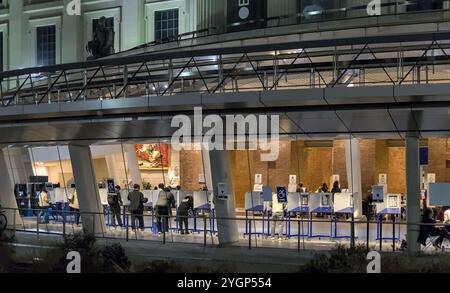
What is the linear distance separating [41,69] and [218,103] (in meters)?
7.75

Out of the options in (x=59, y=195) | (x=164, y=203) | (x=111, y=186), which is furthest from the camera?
(x=59, y=195)

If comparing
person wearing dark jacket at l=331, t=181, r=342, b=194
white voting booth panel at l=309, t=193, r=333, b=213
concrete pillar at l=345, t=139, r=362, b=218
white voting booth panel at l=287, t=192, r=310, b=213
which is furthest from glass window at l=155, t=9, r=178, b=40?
white voting booth panel at l=309, t=193, r=333, b=213

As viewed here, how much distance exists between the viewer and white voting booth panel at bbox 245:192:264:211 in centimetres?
2333

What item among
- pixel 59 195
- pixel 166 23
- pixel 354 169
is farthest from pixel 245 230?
pixel 166 23

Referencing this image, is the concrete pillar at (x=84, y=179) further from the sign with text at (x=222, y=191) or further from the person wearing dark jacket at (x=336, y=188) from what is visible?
the person wearing dark jacket at (x=336, y=188)

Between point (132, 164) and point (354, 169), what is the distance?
393 inches

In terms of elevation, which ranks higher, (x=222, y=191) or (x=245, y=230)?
(x=222, y=191)

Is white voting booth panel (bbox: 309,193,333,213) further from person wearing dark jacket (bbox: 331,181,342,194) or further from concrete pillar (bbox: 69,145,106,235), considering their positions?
concrete pillar (bbox: 69,145,106,235)

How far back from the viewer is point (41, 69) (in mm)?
21828

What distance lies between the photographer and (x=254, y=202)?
23484 mm

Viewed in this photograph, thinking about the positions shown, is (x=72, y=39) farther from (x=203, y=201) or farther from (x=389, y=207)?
(x=389, y=207)

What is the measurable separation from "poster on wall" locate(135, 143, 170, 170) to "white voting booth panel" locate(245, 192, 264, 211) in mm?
4972

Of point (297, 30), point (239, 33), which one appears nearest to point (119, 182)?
point (239, 33)
